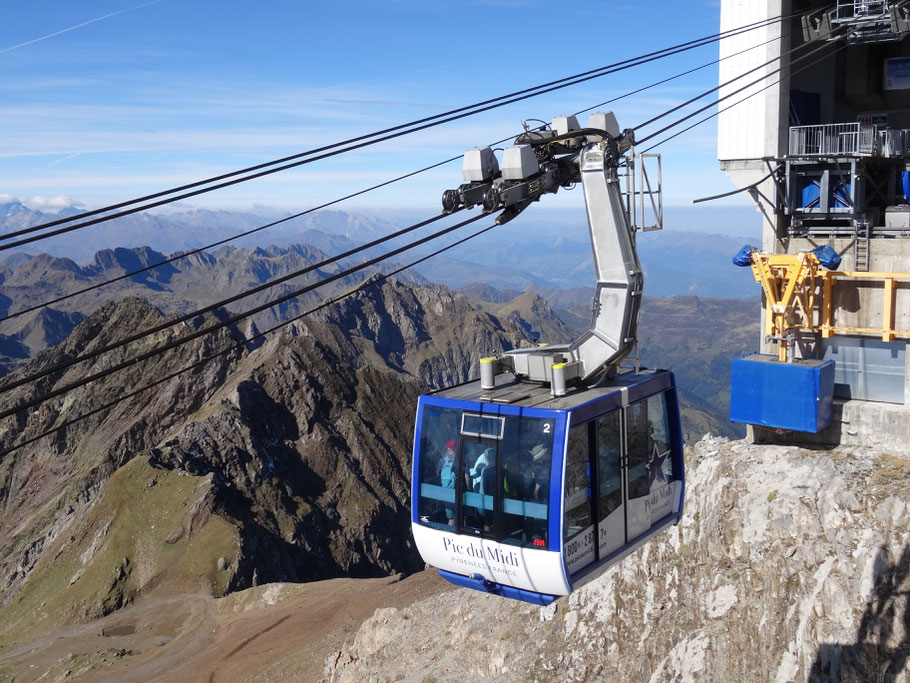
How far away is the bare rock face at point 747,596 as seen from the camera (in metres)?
21.1

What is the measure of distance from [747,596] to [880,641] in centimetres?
410

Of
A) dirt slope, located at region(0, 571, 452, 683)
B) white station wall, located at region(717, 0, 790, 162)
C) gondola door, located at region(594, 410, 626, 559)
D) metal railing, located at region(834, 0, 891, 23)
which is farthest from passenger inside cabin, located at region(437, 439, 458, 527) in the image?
dirt slope, located at region(0, 571, 452, 683)

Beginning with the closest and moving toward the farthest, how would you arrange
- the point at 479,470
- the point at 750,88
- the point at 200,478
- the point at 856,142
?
1. the point at 479,470
2. the point at 750,88
3. the point at 856,142
4. the point at 200,478

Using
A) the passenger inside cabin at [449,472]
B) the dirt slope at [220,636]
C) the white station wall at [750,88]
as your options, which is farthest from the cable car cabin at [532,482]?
the dirt slope at [220,636]

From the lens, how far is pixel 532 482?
14602 millimetres

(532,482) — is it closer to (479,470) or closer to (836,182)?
(479,470)

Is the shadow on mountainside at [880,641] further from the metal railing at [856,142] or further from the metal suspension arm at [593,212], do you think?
the metal railing at [856,142]

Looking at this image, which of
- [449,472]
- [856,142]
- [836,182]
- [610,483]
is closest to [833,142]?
[856,142]

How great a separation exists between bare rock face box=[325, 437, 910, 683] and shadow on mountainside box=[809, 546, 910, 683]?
26mm

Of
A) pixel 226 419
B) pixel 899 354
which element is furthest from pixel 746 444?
pixel 226 419

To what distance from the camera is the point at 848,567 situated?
21.8 m

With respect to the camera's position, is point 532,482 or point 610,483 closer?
point 532,482

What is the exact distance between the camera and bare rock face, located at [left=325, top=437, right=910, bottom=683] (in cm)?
2109

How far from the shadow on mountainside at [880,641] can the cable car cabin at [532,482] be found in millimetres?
7812
